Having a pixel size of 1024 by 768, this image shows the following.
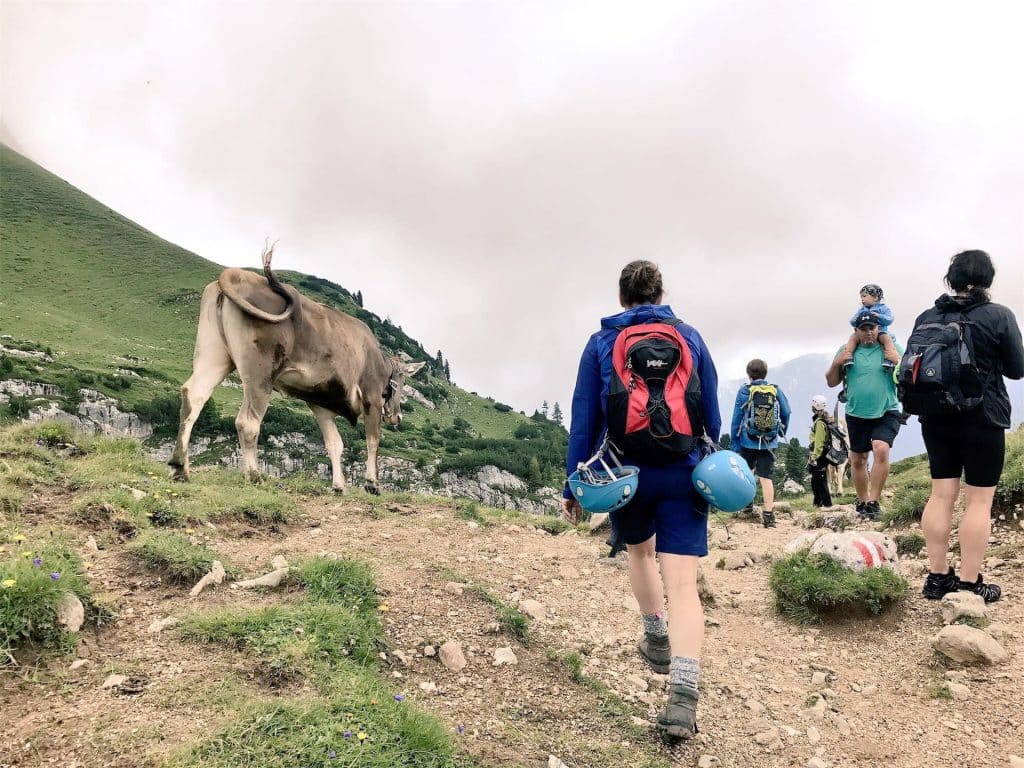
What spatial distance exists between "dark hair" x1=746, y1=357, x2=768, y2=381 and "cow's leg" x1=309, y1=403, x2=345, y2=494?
676 cm

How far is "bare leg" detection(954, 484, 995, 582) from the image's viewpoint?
4.80 metres

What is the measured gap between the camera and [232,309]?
27.1ft

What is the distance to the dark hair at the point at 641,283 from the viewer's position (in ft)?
12.4

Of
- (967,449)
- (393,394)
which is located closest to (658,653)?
(967,449)

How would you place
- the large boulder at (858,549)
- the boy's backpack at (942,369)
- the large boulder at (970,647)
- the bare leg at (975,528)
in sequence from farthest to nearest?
the large boulder at (858,549)
the bare leg at (975,528)
the boy's backpack at (942,369)
the large boulder at (970,647)

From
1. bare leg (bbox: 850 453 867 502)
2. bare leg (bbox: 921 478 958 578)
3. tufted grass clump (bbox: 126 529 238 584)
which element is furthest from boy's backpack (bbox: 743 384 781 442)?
tufted grass clump (bbox: 126 529 238 584)

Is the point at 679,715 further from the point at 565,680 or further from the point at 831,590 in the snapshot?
the point at 831,590

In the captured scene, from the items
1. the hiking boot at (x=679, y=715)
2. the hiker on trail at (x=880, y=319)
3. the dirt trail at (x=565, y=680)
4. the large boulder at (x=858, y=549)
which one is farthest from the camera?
the hiker on trail at (x=880, y=319)

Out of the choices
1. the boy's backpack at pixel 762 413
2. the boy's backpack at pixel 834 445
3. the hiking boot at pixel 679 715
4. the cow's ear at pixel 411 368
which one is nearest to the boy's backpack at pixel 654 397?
the hiking boot at pixel 679 715

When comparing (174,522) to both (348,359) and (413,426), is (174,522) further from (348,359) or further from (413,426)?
(413,426)

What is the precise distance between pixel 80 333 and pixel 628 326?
10581cm

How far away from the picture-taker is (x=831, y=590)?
509cm

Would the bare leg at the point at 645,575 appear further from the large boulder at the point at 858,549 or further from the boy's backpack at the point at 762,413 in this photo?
the boy's backpack at the point at 762,413

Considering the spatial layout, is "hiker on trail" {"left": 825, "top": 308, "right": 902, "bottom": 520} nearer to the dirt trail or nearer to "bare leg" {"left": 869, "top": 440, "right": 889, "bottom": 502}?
"bare leg" {"left": 869, "top": 440, "right": 889, "bottom": 502}
